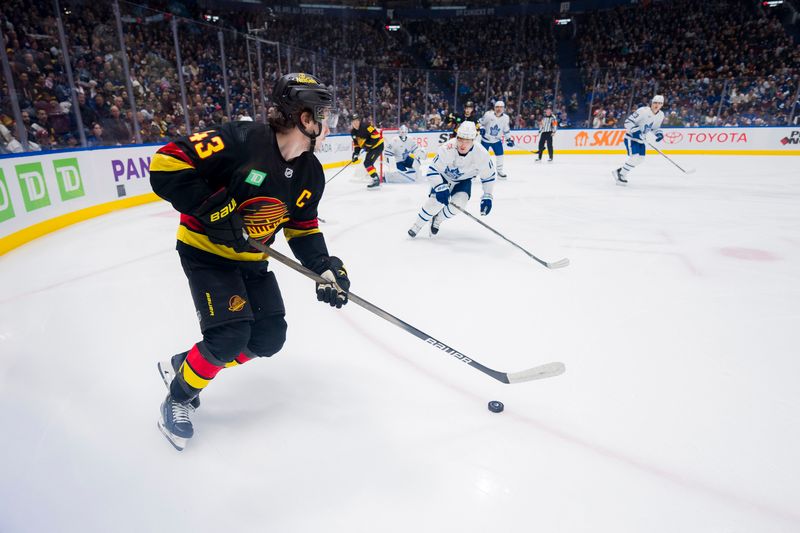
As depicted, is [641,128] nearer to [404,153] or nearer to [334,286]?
[404,153]

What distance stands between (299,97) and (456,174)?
316 centimetres

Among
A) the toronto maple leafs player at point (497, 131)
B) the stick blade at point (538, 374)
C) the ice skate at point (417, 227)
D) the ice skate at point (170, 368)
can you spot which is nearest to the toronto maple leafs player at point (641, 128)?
the toronto maple leafs player at point (497, 131)

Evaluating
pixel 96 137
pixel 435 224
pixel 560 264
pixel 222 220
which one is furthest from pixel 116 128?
pixel 560 264

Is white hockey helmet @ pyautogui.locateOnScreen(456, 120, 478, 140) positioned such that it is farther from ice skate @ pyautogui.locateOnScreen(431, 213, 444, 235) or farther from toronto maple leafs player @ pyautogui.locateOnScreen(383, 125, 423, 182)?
toronto maple leafs player @ pyautogui.locateOnScreen(383, 125, 423, 182)

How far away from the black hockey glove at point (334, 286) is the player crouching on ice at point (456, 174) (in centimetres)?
274

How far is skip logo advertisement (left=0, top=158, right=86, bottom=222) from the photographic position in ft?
12.8

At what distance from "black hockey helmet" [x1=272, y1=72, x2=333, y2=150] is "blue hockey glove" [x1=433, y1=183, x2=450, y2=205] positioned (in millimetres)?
2956

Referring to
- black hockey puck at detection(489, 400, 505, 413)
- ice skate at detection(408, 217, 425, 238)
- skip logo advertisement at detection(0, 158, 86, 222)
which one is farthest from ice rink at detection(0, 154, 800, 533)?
ice skate at detection(408, 217, 425, 238)

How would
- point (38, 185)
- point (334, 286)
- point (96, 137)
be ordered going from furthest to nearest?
point (96, 137), point (38, 185), point (334, 286)

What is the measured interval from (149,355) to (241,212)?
120 cm

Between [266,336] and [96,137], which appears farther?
[96,137]

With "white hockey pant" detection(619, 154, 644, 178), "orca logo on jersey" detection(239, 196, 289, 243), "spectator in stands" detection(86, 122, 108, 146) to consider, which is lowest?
"white hockey pant" detection(619, 154, 644, 178)

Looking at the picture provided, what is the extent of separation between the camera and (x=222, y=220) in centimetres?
148

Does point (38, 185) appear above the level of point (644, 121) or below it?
below
